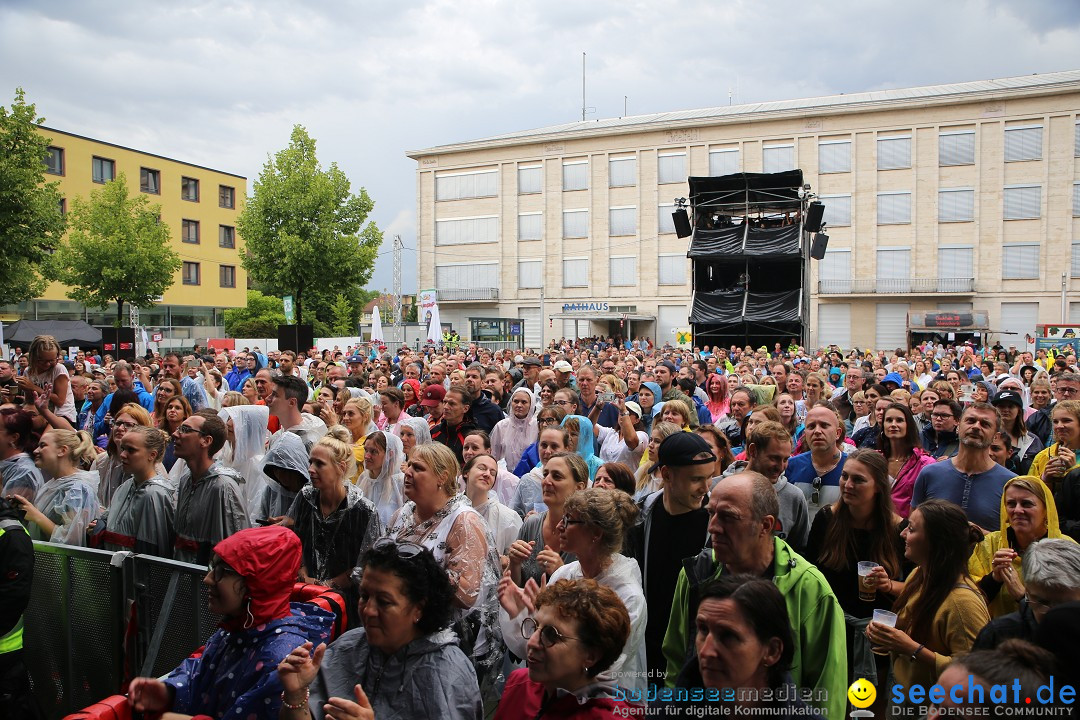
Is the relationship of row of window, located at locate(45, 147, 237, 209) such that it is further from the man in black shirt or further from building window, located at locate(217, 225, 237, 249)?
the man in black shirt

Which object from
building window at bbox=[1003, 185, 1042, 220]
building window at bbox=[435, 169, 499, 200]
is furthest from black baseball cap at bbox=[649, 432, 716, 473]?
building window at bbox=[435, 169, 499, 200]

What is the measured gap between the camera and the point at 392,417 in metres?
7.27

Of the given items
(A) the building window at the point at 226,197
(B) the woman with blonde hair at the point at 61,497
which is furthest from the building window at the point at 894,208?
(B) the woman with blonde hair at the point at 61,497

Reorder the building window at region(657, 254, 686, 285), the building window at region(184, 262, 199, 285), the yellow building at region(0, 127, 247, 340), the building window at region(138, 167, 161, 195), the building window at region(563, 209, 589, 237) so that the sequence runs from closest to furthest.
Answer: the yellow building at region(0, 127, 247, 340) → the building window at region(138, 167, 161, 195) → the building window at region(184, 262, 199, 285) → the building window at region(657, 254, 686, 285) → the building window at region(563, 209, 589, 237)

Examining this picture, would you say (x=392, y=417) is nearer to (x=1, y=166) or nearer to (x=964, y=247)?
(x=1, y=166)

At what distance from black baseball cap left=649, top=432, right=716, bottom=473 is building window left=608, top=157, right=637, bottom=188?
141 ft

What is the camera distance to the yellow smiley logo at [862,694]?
124 inches

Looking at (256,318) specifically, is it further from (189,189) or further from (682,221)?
(682,221)

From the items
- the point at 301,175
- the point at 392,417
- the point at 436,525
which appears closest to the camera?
the point at 436,525

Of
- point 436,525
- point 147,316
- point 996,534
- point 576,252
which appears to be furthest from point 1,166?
point 576,252

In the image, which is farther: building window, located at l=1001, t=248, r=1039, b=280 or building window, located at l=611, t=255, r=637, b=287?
building window, located at l=611, t=255, r=637, b=287

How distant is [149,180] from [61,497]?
3932cm

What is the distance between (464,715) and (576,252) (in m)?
44.3

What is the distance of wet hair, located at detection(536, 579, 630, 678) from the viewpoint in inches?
96.9
